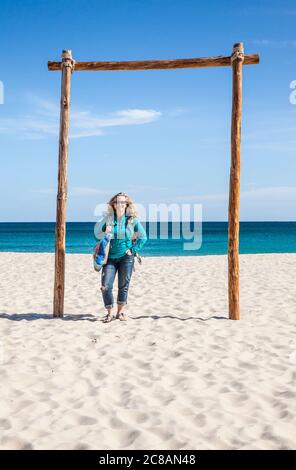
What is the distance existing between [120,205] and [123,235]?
1.36 feet

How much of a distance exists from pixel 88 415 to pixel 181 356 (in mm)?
1664

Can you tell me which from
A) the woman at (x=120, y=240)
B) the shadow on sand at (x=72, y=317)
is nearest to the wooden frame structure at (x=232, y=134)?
the shadow on sand at (x=72, y=317)

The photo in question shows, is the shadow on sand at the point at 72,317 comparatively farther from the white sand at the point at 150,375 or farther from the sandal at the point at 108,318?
the sandal at the point at 108,318

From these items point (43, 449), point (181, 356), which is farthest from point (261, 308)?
point (43, 449)

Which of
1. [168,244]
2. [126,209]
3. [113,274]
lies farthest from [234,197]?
[168,244]

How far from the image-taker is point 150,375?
4441mm

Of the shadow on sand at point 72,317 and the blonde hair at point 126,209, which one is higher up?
the blonde hair at point 126,209

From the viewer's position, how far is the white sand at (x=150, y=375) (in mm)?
3262

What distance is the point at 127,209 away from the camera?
6.56 metres

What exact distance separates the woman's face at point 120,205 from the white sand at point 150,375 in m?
1.53

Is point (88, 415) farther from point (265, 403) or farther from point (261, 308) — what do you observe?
point (261, 308)

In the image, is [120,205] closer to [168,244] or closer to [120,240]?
[120,240]

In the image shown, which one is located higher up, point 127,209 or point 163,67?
point 163,67

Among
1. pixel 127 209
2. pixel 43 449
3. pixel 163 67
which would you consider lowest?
pixel 43 449
